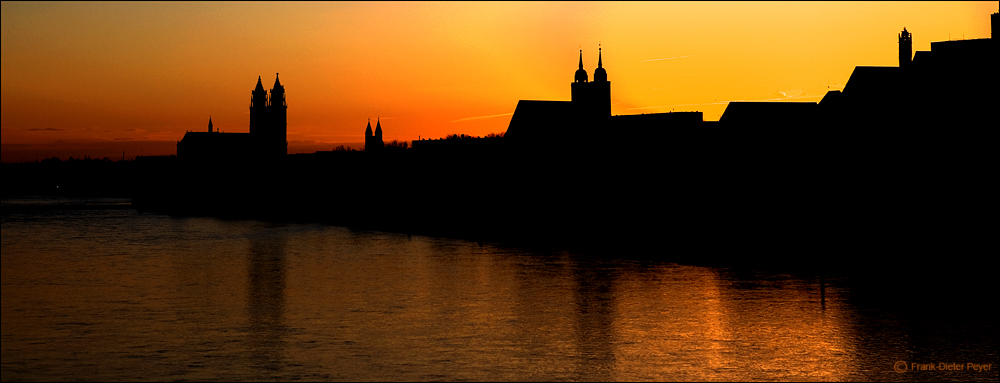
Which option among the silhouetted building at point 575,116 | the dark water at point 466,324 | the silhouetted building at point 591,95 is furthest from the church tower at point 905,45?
the dark water at point 466,324

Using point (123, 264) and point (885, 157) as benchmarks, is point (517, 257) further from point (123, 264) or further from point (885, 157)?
point (885, 157)

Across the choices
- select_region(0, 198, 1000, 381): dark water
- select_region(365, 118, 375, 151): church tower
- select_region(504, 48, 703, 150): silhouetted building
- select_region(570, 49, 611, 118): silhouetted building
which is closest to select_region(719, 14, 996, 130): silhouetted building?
select_region(0, 198, 1000, 381): dark water

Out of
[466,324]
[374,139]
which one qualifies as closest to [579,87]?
[374,139]

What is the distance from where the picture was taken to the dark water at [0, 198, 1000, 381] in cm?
2255

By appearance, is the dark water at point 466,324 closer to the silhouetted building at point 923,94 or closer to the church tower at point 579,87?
the silhouetted building at point 923,94

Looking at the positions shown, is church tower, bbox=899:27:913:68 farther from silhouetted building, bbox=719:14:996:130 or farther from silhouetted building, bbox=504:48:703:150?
silhouetted building, bbox=504:48:703:150

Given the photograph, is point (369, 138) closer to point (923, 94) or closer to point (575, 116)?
point (575, 116)

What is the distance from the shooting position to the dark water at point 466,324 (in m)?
22.5

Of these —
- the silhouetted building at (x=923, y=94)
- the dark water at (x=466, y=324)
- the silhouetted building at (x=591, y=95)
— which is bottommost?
the dark water at (x=466, y=324)

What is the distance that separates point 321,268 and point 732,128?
60.0m

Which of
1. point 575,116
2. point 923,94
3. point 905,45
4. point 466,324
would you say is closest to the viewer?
point 466,324

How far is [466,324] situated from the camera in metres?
29.4

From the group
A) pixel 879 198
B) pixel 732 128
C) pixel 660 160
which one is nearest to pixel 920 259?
pixel 879 198

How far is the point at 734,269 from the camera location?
46.5 m
